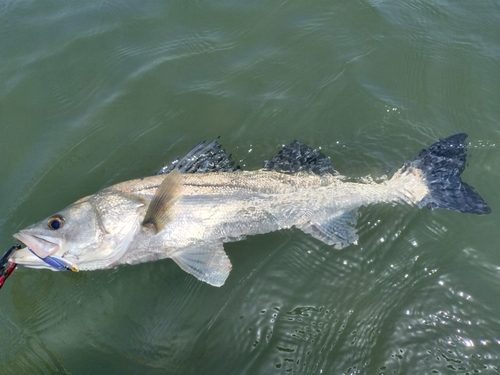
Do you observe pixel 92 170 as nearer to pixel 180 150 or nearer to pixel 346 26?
pixel 180 150

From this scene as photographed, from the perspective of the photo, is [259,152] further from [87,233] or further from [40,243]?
[40,243]

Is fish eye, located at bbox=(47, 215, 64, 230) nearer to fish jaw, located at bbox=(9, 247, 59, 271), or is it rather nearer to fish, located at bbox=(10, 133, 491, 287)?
fish, located at bbox=(10, 133, 491, 287)

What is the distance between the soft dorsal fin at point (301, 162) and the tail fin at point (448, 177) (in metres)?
0.97

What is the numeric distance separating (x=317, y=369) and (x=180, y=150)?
2.93 meters

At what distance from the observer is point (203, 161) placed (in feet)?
15.0

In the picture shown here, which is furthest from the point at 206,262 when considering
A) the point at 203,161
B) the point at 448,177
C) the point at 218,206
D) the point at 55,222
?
the point at 448,177

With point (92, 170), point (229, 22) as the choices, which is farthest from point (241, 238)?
point (229, 22)

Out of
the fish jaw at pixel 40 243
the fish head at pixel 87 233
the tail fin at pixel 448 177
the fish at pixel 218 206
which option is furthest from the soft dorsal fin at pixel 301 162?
the fish jaw at pixel 40 243

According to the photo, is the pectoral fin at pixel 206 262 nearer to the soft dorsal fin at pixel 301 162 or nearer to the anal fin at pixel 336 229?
the anal fin at pixel 336 229

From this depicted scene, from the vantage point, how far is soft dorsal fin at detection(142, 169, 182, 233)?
12.8 ft

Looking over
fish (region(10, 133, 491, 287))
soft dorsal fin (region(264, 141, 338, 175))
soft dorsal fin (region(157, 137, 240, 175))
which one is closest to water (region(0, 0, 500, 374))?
fish (region(10, 133, 491, 287))

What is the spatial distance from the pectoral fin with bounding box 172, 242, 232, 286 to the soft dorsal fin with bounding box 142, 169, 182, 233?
1.17ft

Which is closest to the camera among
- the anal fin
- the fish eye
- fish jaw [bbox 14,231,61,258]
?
fish jaw [bbox 14,231,61,258]

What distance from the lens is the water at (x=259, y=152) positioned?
3.98 metres
